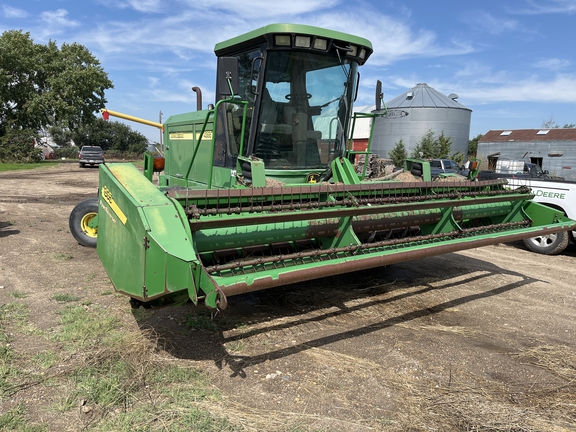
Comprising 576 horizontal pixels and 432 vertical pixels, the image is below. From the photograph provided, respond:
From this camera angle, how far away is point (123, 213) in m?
3.10

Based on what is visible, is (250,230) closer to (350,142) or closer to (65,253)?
(350,142)

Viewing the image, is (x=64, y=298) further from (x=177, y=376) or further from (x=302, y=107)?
(x=302, y=107)

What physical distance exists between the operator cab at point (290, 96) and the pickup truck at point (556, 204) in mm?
3826

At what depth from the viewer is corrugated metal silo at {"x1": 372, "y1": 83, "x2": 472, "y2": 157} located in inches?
1335

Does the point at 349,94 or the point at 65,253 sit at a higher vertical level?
the point at 349,94

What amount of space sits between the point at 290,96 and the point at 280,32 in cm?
68

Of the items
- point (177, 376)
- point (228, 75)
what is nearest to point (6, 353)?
point (177, 376)

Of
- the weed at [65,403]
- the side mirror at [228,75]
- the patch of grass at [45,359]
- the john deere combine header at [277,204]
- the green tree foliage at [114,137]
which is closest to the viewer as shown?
the weed at [65,403]

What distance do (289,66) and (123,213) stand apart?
103 inches

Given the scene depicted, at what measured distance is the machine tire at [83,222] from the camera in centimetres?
622

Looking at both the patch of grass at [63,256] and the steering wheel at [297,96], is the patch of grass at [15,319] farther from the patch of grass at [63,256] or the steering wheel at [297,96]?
the steering wheel at [297,96]

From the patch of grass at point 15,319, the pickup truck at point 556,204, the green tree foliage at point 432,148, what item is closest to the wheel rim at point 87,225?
the patch of grass at point 15,319

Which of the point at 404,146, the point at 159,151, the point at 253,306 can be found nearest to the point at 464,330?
the point at 253,306

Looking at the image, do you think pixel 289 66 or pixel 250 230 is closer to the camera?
pixel 250 230
